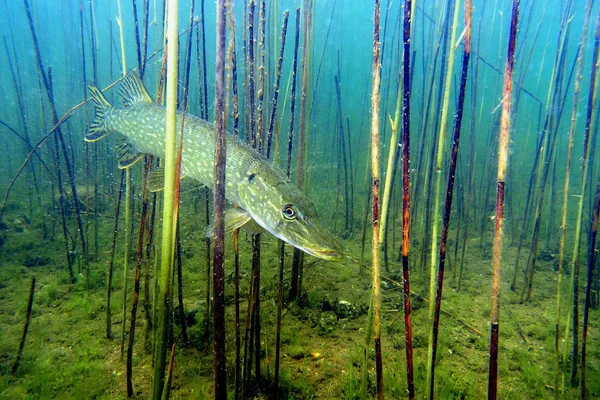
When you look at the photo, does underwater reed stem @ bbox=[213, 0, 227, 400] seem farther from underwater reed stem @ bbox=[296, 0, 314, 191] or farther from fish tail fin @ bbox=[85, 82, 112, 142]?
fish tail fin @ bbox=[85, 82, 112, 142]

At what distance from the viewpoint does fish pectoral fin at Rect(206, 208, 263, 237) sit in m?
2.11

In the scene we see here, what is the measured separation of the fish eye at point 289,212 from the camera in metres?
2.11

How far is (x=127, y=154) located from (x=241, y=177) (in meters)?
1.48

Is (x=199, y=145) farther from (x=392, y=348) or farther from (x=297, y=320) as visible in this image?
(x=392, y=348)

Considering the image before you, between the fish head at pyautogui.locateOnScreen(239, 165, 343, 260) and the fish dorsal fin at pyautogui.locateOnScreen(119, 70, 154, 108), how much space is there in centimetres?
158

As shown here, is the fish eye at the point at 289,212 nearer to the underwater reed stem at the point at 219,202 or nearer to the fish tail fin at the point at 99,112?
the underwater reed stem at the point at 219,202

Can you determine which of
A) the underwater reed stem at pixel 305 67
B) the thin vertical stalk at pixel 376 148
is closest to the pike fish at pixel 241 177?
the thin vertical stalk at pixel 376 148

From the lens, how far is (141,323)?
11.1 feet

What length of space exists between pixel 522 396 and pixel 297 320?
2.22m

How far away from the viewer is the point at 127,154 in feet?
10.0

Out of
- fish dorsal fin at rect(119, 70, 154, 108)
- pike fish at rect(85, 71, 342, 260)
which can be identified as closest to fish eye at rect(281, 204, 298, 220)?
pike fish at rect(85, 71, 342, 260)

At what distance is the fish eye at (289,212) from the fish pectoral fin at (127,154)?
170 centimetres

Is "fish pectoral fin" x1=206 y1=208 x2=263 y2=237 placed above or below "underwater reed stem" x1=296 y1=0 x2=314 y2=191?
below

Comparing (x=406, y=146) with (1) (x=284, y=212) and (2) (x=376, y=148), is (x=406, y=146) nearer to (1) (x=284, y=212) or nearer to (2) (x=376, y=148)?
(2) (x=376, y=148)
